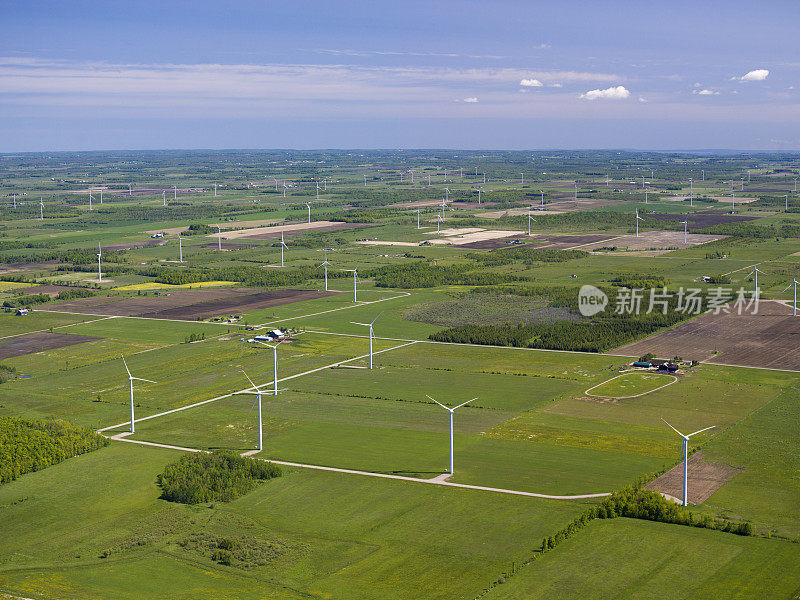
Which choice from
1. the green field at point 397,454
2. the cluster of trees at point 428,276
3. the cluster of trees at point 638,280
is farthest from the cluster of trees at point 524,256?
the green field at point 397,454

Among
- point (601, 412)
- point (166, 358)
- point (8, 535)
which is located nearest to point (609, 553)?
point (601, 412)

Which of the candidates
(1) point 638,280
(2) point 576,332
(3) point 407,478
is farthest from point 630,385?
(1) point 638,280

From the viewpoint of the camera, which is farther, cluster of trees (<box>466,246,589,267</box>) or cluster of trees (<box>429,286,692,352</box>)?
cluster of trees (<box>466,246,589,267</box>)

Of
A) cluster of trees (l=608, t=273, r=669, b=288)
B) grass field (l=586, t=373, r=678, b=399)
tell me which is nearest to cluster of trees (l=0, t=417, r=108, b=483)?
grass field (l=586, t=373, r=678, b=399)

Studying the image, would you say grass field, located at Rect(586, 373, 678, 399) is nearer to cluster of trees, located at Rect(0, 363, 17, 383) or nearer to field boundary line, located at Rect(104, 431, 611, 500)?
field boundary line, located at Rect(104, 431, 611, 500)

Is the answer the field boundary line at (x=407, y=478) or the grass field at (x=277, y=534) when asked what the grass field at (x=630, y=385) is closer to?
the field boundary line at (x=407, y=478)

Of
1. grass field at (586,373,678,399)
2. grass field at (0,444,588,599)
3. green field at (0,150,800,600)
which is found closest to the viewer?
grass field at (0,444,588,599)
